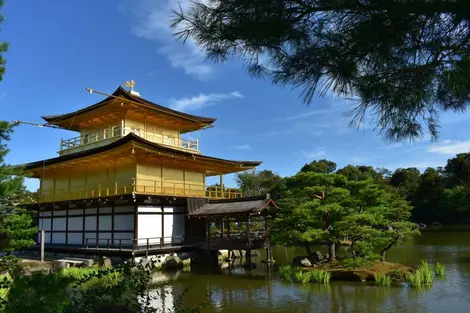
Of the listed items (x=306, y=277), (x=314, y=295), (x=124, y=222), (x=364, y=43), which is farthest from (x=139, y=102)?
(x=364, y=43)

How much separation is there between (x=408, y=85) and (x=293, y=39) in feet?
4.29

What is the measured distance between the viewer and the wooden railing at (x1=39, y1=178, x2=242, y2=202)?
17906mm

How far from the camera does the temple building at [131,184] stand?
57.4 feet

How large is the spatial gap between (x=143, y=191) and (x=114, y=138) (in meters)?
4.31

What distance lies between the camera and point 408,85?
411cm

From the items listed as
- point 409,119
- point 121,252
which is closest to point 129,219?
point 121,252

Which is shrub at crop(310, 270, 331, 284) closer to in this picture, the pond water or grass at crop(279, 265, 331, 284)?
grass at crop(279, 265, 331, 284)

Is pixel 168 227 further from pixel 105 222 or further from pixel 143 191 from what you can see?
pixel 105 222

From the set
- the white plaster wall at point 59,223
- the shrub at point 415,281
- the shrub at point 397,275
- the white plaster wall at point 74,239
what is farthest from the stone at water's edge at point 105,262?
the shrub at point 415,281

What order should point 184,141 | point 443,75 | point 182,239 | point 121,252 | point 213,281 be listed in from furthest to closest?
point 184,141
point 182,239
point 121,252
point 213,281
point 443,75

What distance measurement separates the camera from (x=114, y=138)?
2038cm

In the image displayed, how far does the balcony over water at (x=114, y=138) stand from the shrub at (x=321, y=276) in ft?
38.6

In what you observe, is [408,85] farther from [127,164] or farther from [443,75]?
[127,164]

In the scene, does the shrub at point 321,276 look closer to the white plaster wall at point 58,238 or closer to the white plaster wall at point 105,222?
the white plaster wall at point 105,222
